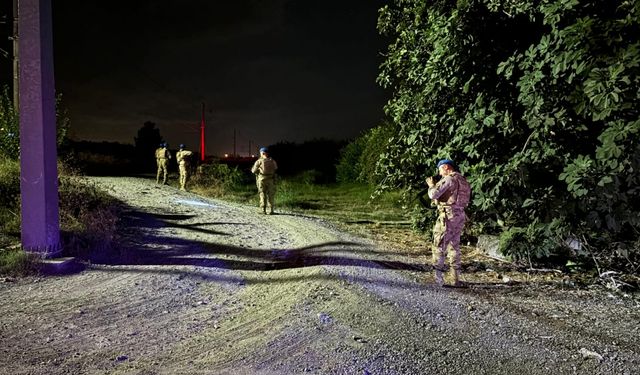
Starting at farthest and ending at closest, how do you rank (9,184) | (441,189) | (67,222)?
(9,184), (67,222), (441,189)

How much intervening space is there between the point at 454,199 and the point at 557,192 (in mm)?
1896

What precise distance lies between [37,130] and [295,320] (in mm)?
4814

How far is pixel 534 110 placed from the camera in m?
6.60

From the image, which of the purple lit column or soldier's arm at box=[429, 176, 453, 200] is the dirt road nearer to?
the purple lit column

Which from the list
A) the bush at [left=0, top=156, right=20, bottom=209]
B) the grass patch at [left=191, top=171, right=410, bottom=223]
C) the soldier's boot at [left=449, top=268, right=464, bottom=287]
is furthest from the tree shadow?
the grass patch at [left=191, top=171, right=410, bottom=223]

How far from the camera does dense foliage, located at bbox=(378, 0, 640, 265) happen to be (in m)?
5.82

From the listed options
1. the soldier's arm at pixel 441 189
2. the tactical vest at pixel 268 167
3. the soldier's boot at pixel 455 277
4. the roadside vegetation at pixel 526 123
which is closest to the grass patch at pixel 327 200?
the tactical vest at pixel 268 167

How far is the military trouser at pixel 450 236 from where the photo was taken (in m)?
6.59

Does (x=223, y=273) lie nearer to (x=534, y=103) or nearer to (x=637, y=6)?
(x=534, y=103)

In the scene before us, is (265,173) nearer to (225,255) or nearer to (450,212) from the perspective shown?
(225,255)

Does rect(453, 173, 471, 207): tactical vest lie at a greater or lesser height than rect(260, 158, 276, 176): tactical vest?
lesser

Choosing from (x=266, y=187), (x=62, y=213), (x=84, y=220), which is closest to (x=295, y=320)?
(x=84, y=220)

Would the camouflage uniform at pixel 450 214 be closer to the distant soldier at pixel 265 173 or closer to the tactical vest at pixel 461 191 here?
the tactical vest at pixel 461 191

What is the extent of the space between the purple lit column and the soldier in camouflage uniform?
5627 mm
